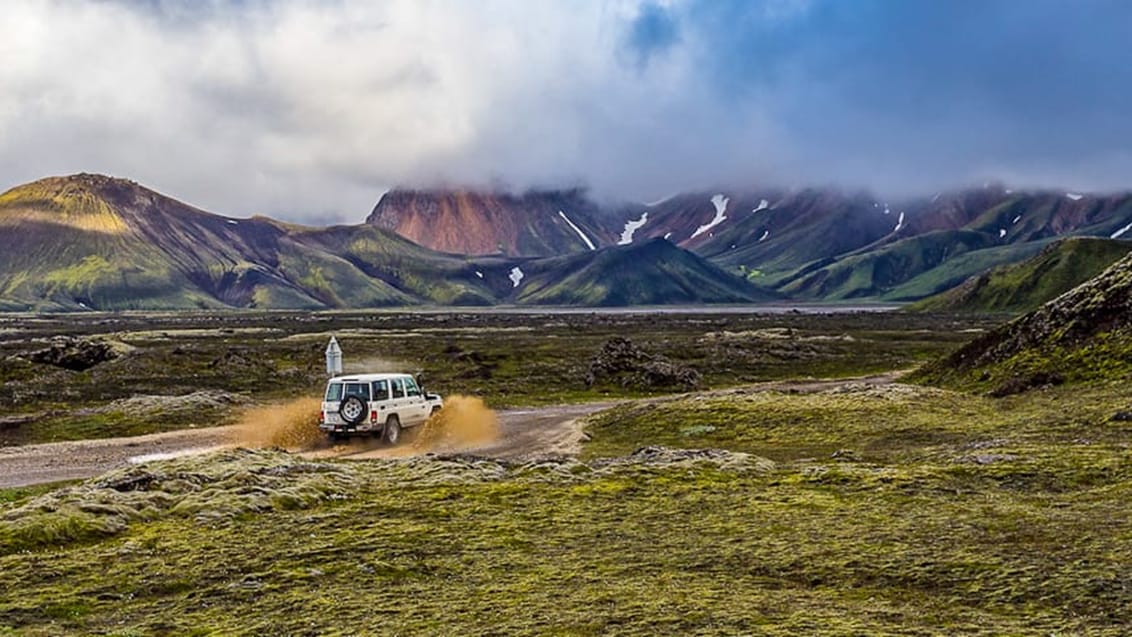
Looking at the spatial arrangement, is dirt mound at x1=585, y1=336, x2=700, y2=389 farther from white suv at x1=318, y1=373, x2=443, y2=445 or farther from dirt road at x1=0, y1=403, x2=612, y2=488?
white suv at x1=318, y1=373, x2=443, y2=445

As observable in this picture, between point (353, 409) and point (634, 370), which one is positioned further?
point (634, 370)

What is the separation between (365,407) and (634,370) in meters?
42.7

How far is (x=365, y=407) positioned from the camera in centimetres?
4206

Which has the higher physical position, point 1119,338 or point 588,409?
point 1119,338

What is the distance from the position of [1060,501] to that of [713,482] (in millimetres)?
9493

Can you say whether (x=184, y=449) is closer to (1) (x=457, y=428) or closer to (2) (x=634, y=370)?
(1) (x=457, y=428)

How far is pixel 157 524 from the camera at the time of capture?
2309cm

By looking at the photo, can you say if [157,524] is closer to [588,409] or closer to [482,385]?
[588,409]

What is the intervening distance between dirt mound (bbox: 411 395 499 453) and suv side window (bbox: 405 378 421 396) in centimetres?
196

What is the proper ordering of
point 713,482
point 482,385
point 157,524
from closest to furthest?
point 157,524 → point 713,482 → point 482,385

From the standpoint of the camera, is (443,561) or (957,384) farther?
(957,384)

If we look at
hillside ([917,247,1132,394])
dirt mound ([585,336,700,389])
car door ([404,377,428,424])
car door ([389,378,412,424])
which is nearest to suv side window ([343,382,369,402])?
car door ([389,378,412,424])

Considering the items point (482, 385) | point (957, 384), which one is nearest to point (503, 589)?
point (957, 384)

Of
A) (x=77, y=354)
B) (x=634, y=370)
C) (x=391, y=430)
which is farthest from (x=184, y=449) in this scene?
(x=77, y=354)
